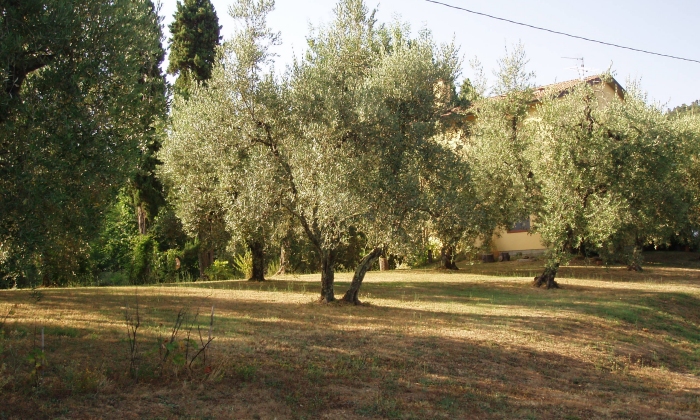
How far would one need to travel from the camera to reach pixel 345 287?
70.1 ft

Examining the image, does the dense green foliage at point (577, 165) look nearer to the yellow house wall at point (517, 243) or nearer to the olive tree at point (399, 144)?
the olive tree at point (399, 144)

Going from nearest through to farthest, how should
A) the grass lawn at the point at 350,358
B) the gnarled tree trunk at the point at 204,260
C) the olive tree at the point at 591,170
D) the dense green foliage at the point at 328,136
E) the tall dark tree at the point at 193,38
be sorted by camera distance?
the grass lawn at the point at 350,358
the dense green foliage at the point at 328,136
the olive tree at the point at 591,170
the gnarled tree trunk at the point at 204,260
the tall dark tree at the point at 193,38

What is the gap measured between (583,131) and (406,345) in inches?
508

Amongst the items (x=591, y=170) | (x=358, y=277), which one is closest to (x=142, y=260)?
(x=358, y=277)

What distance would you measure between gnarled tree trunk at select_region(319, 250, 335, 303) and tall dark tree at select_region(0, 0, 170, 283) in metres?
6.34

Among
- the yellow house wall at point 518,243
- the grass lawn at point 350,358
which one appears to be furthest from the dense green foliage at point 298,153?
the yellow house wall at point 518,243

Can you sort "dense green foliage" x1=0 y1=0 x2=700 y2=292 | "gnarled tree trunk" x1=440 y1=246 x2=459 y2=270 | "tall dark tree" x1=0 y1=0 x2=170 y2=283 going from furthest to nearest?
"gnarled tree trunk" x1=440 y1=246 x2=459 y2=270 < "dense green foliage" x1=0 y1=0 x2=700 y2=292 < "tall dark tree" x1=0 y1=0 x2=170 y2=283

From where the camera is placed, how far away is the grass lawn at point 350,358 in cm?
857

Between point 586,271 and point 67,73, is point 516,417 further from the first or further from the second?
point 586,271

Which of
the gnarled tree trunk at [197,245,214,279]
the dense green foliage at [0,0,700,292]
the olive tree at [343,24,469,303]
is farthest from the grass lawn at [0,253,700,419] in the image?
the gnarled tree trunk at [197,245,214,279]

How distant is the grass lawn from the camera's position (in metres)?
8.57

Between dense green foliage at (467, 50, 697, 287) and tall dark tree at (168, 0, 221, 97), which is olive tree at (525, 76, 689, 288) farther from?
tall dark tree at (168, 0, 221, 97)

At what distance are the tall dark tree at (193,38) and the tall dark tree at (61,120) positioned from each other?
2167cm

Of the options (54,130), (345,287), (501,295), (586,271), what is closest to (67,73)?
(54,130)
